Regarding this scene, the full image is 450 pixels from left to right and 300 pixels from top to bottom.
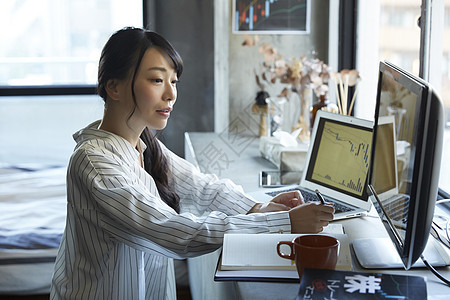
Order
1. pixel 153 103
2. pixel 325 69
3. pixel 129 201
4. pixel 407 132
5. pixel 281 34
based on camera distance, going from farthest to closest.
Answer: pixel 281 34
pixel 325 69
pixel 153 103
pixel 129 201
pixel 407 132

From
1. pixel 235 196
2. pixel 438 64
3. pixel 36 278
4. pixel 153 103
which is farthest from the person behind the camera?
pixel 36 278

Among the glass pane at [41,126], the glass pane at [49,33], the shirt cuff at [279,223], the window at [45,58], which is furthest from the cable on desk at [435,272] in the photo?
the glass pane at [49,33]

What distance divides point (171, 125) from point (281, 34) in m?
0.77

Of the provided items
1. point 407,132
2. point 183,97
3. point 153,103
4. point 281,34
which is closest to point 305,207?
point 407,132

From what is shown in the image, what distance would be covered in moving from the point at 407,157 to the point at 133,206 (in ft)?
1.77

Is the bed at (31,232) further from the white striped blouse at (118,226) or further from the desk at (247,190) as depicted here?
the white striped blouse at (118,226)

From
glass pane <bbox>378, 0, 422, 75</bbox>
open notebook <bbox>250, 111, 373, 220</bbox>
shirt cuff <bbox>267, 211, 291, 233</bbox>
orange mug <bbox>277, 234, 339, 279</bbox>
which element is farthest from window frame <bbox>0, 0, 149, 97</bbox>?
orange mug <bbox>277, 234, 339, 279</bbox>

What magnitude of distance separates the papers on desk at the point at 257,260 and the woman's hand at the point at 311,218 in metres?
0.05

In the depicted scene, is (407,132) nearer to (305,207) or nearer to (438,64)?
(305,207)

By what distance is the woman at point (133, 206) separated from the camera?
120 centimetres

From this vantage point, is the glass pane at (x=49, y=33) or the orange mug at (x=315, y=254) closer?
the orange mug at (x=315, y=254)

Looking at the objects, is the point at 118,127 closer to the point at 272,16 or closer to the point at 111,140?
the point at 111,140

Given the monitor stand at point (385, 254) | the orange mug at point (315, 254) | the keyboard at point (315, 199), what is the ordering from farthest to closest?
the keyboard at point (315, 199)
the monitor stand at point (385, 254)
the orange mug at point (315, 254)

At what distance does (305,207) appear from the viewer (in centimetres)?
124
